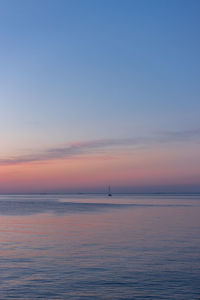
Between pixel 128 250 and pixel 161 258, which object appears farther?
pixel 128 250

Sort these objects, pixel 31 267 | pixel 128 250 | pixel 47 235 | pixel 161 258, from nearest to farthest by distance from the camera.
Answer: pixel 31 267
pixel 161 258
pixel 128 250
pixel 47 235

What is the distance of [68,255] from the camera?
30.4 meters

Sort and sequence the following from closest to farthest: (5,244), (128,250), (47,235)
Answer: (128,250)
(5,244)
(47,235)

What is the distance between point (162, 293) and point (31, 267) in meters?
10.0

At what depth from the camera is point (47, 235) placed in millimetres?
43656

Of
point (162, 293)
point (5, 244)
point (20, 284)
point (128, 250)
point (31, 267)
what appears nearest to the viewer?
point (162, 293)

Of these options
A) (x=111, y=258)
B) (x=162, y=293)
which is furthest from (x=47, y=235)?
(x=162, y=293)

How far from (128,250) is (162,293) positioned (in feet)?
39.8

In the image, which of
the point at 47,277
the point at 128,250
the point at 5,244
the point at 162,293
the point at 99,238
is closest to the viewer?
the point at 162,293

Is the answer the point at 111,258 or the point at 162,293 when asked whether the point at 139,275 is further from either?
the point at 111,258

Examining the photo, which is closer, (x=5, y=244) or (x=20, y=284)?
(x=20, y=284)

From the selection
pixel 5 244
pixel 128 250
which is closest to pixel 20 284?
pixel 128 250

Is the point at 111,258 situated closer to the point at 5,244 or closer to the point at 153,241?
the point at 153,241

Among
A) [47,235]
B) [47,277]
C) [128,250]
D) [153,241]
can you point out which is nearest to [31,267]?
[47,277]
